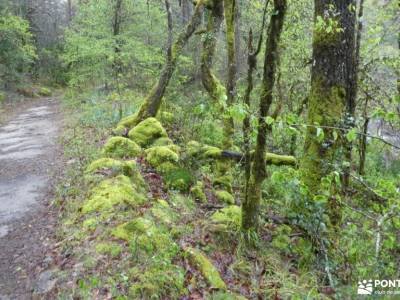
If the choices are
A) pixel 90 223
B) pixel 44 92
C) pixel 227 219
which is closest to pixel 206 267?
pixel 227 219

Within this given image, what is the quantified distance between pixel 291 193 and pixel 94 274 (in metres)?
2.51

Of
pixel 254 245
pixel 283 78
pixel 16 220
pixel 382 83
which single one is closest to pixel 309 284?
pixel 254 245

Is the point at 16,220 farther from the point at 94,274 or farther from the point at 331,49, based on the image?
the point at 331,49

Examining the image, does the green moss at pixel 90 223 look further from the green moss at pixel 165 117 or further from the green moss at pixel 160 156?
the green moss at pixel 165 117

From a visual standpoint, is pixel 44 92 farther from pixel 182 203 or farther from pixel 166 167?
pixel 182 203

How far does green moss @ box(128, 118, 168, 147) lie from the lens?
9.36 metres

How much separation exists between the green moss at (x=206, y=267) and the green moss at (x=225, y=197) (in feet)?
8.45

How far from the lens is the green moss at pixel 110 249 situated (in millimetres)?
4656

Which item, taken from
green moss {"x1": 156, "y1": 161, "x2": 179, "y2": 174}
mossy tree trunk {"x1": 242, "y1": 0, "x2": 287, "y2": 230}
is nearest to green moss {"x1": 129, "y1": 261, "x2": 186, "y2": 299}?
mossy tree trunk {"x1": 242, "y1": 0, "x2": 287, "y2": 230}

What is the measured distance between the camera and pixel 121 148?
27.7 ft

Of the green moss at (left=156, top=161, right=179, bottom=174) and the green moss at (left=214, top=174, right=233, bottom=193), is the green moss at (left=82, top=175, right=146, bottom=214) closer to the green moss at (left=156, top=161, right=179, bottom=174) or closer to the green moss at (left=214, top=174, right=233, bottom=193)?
the green moss at (left=156, top=161, right=179, bottom=174)

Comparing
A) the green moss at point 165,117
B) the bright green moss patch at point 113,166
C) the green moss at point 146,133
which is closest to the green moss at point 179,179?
the bright green moss patch at point 113,166

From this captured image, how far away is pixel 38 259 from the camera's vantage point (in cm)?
513

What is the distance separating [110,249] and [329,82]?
143 inches
